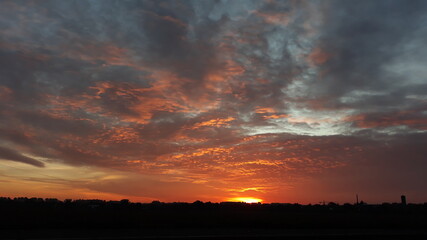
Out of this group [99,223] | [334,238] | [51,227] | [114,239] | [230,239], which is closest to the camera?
[114,239]

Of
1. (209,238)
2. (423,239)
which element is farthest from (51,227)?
(423,239)

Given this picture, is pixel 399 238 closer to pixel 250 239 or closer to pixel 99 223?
pixel 250 239

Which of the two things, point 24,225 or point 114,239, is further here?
point 24,225

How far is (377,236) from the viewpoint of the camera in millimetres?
27125

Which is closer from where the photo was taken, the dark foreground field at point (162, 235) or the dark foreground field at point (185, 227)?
the dark foreground field at point (162, 235)

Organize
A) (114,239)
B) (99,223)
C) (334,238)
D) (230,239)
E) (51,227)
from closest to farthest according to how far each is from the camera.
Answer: (114,239), (230,239), (334,238), (51,227), (99,223)

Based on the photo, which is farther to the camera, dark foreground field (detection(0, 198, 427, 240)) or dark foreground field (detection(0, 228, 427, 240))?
dark foreground field (detection(0, 198, 427, 240))

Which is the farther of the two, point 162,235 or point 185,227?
point 185,227

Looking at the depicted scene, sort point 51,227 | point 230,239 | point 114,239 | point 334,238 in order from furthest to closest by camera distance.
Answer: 1. point 51,227
2. point 334,238
3. point 230,239
4. point 114,239

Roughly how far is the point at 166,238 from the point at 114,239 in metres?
3.46

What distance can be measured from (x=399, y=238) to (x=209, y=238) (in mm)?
14898

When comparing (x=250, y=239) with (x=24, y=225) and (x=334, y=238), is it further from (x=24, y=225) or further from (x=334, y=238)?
(x=24, y=225)

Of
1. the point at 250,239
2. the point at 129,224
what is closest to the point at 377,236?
the point at 250,239

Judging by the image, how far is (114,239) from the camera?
22047mm
